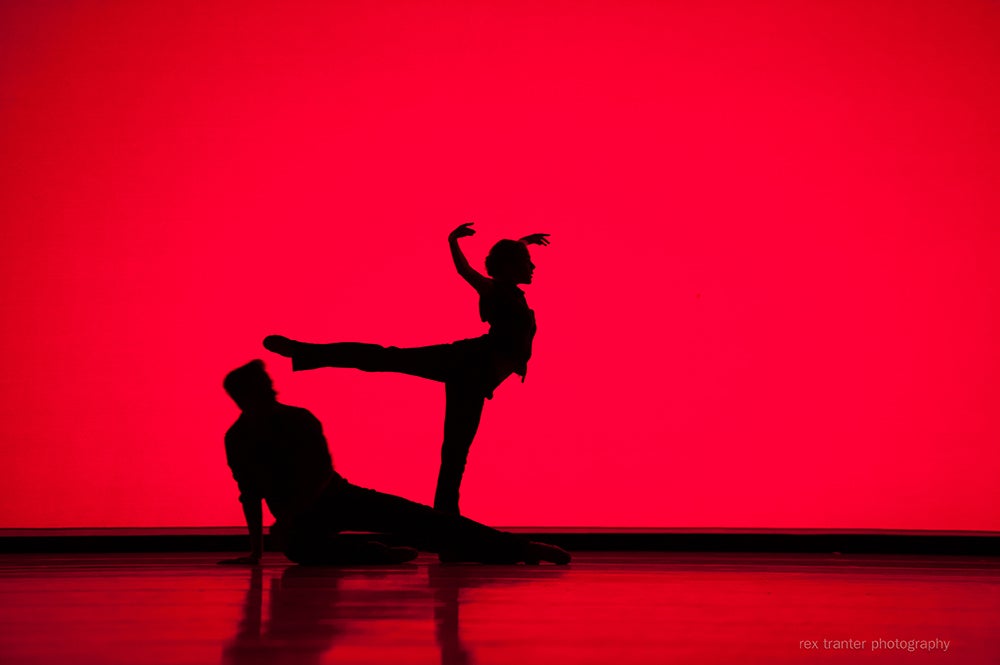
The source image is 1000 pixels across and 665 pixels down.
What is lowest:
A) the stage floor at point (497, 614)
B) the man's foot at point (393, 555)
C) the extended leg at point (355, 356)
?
the man's foot at point (393, 555)

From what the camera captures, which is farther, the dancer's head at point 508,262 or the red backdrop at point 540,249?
the red backdrop at point 540,249

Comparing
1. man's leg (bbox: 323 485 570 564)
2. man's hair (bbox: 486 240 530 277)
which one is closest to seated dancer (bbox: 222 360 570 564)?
man's leg (bbox: 323 485 570 564)

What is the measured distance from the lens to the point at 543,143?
4672mm

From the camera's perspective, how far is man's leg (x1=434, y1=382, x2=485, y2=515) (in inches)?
132

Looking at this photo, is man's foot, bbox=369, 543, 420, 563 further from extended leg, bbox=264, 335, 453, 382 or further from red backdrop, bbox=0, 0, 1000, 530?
red backdrop, bbox=0, 0, 1000, 530

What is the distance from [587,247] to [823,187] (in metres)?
1.17

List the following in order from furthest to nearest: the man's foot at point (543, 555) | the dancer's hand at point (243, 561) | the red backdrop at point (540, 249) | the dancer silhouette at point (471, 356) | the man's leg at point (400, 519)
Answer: the red backdrop at point (540, 249)
the dancer silhouette at point (471, 356)
the dancer's hand at point (243, 561)
the man's foot at point (543, 555)
the man's leg at point (400, 519)

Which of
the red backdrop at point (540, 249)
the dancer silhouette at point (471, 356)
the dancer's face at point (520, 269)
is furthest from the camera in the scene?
the red backdrop at point (540, 249)

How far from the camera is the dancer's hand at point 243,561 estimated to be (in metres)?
3.17

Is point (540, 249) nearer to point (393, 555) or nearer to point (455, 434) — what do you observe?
point (455, 434)

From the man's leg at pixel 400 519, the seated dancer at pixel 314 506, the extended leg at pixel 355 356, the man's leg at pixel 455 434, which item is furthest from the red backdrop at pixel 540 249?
the man's leg at pixel 400 519

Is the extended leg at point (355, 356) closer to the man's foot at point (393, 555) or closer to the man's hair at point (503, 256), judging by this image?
the man's hair at point (503, 256)

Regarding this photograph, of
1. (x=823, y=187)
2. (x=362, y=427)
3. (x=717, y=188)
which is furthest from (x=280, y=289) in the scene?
(x=823, y=187)

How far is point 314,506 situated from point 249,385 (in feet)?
1.48
